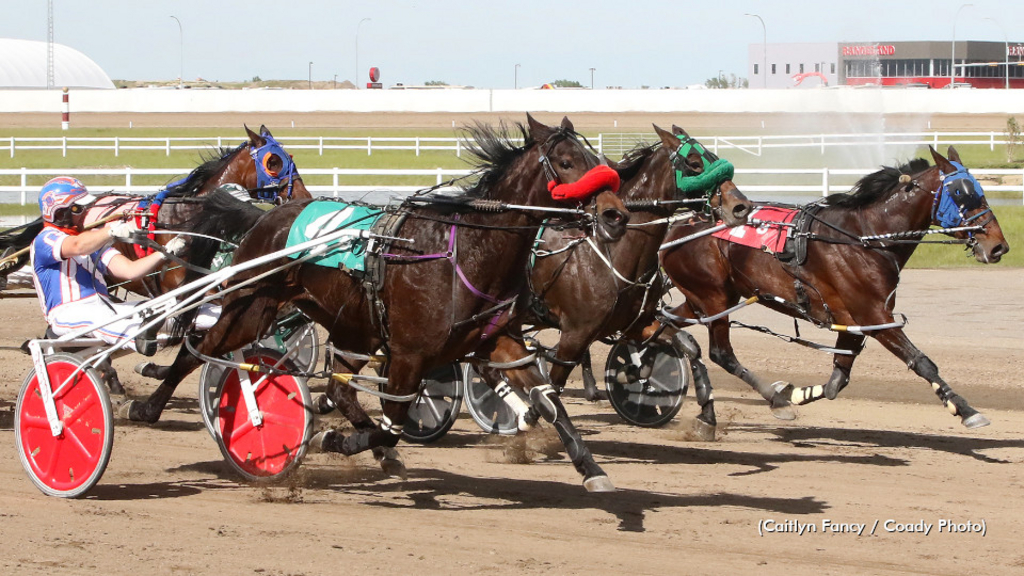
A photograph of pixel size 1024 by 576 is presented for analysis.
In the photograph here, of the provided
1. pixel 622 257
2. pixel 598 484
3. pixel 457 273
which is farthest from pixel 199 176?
pixel 598 484

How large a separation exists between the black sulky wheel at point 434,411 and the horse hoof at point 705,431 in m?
1.58

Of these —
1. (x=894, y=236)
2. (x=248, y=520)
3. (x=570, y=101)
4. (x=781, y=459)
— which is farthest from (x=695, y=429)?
(x=570, y=101)

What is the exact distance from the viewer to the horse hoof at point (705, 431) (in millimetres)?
8109

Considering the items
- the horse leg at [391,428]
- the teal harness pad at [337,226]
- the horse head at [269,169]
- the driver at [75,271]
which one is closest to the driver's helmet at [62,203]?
the driver at [75,271]

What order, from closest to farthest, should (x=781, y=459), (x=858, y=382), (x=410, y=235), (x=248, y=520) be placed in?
(x=248, y=520) → (x=410, y=235) → (x=781, y=459) → (x=858, y=382)

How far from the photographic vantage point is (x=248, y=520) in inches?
223

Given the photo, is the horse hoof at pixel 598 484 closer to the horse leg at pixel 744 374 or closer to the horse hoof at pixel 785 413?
the horse leg at pixel 744 374

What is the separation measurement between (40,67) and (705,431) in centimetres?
8494

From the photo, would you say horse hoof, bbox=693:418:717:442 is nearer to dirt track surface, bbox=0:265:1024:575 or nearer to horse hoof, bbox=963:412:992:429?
dirt track surface, bbox=0:265:1024:575

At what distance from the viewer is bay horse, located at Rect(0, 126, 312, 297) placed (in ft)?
26.8

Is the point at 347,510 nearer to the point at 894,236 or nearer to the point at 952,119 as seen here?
the point at 894,236

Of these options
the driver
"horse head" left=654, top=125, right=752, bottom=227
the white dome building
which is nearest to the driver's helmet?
the driver

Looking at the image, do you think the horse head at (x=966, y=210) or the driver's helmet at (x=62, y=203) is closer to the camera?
the driver's helmet at (x=62, y=203)

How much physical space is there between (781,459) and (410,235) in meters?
2.87
